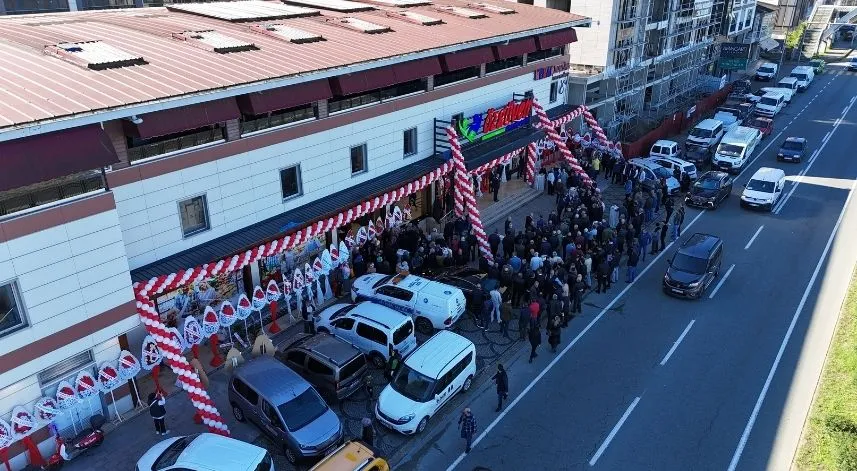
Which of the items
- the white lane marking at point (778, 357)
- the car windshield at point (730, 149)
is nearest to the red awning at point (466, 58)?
the white lane marking at point (778, 357)

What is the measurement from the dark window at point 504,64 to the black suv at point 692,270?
491 inches

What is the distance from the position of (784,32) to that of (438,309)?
9239 cm

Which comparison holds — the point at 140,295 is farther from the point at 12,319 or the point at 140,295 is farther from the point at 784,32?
the point at 784,32

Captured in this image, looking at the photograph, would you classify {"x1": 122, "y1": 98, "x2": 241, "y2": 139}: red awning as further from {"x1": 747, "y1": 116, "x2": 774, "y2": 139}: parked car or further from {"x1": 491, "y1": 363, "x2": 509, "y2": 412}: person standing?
{"x1": 747, "y1": 116, "x2": 774, "y2": 139}: parked car

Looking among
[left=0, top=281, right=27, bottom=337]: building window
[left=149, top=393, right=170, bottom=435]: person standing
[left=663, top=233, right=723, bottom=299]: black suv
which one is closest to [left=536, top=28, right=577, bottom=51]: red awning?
[left=663, top=233, right=723, bottom=299]: black suv

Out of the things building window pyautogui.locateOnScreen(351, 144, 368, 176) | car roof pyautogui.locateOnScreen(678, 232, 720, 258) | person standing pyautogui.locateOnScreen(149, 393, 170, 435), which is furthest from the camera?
car roof pyautogui.locateOnScreen(678, 232, 720, 258)

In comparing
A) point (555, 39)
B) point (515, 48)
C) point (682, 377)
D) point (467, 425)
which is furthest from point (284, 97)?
point (555, 39)

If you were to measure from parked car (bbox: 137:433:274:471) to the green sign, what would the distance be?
2141 inches

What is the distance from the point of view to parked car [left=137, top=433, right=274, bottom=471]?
42.4 feet

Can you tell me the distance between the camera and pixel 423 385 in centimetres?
1616

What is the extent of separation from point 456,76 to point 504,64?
434cm

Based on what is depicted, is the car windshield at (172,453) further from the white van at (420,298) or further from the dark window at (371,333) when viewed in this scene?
the white van at (420,298)

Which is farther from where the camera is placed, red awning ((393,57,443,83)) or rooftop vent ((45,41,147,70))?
red awning ((393,57,443,83))

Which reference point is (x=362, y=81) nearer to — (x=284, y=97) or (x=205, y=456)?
(x=284, y=97)
